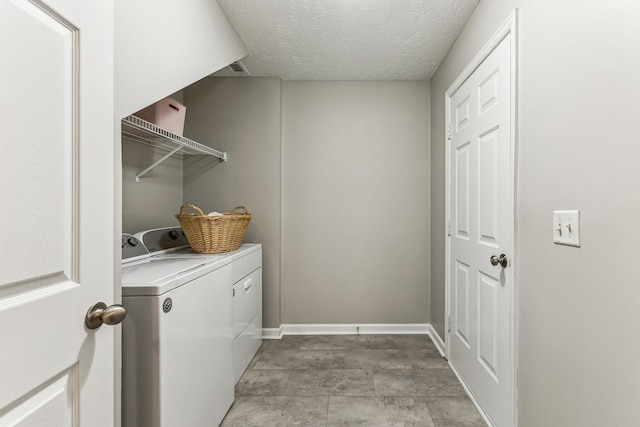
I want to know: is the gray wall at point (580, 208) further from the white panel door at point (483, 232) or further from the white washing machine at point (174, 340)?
the white washing machine at point (174, 340)

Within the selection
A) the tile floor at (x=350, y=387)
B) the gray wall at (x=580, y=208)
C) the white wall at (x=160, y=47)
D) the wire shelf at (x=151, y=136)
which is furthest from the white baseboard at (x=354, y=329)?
the white wall at (x=160, y=47)

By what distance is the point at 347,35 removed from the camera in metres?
2.22

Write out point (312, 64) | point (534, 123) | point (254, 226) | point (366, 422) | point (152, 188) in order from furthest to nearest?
point (254, 226) < point (312, 64) < point (152, 188) < point (366, 422) < point (534, 123)

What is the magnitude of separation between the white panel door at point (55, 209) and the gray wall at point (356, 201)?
2199mm

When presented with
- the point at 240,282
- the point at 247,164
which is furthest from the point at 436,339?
the point at 247,164

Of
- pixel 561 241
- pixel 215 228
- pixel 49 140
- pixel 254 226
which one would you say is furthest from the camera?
pixel 254 226

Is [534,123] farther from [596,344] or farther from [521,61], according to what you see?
[596,344]

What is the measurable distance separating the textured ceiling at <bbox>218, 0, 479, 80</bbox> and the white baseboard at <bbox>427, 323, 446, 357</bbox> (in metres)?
2.24

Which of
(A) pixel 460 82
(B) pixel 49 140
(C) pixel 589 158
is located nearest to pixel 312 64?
(A) pixel 460 82

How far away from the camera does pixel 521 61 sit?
4.66 feet

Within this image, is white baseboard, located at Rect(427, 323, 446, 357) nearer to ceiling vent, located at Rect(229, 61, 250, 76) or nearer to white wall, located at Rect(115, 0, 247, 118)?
white wall, located at Rect(115, 0, 247, 118)

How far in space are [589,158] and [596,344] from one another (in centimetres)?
57

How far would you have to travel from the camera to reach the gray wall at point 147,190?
200cm

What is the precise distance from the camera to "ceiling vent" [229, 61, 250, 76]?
2633 millimetres
